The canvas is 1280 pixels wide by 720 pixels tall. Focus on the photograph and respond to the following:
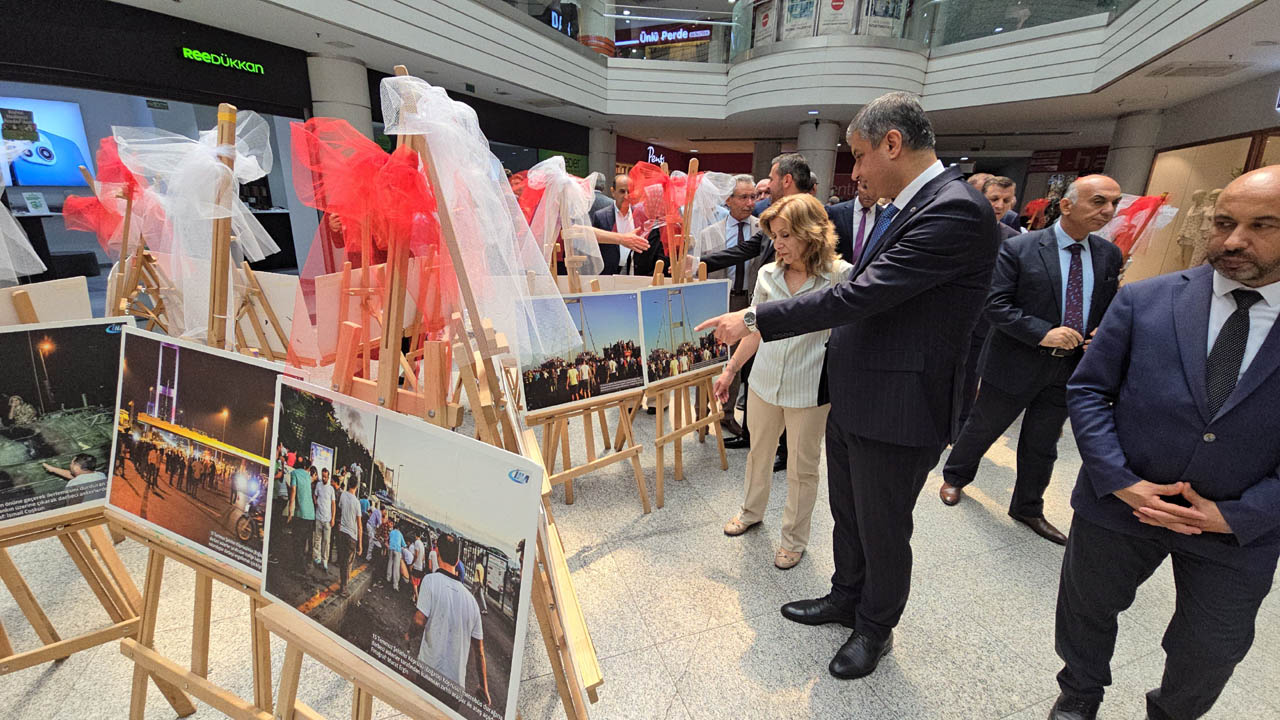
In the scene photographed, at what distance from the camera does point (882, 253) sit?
1378mm

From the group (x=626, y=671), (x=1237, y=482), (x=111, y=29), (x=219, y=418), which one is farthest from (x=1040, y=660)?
(x=111, y=29)

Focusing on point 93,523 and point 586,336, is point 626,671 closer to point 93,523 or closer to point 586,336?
point 586,336

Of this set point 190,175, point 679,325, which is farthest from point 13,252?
point 679,325

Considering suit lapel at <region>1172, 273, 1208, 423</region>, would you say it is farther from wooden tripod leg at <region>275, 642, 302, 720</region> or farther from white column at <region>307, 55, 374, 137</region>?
white column at <region>307, 55, 374, 137</region>

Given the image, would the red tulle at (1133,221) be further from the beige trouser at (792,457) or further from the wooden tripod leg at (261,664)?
the wooden tripod leg at (261,664)

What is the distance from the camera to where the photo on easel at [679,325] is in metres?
2.60

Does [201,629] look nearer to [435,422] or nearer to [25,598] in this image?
[25,598]

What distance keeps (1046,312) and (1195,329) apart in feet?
4.14

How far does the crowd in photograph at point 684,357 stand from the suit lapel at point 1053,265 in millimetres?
1523

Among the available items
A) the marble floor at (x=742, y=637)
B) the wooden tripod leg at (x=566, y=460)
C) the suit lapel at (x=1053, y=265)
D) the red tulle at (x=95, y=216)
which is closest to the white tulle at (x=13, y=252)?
the red tulle at (x=95, y=216)

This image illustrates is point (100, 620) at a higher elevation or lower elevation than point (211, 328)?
lower

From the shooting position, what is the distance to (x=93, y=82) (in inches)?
176

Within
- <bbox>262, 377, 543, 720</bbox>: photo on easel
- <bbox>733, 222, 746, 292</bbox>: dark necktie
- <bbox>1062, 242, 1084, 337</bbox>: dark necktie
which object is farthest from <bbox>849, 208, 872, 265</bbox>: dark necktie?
<bbox>262, 377, 543, 720</bbox>: photo on easel

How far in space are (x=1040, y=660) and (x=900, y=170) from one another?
1821mm
